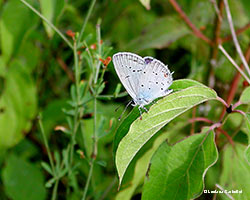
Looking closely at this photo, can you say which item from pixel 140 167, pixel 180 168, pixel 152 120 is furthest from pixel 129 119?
pixel 140 167

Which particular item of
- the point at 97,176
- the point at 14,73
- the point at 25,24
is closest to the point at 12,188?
the point at 97,176

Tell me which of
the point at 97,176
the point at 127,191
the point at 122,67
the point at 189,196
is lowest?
the point at 97,176

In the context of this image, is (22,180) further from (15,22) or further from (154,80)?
(154,80)

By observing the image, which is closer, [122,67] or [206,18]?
[122,67]

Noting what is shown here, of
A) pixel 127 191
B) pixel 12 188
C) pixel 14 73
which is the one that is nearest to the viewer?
pixel 127 191

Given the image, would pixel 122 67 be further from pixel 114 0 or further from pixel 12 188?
pixel 114 0

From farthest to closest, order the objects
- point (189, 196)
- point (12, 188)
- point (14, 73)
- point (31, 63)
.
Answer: point (31, 63)
point (14, 73)
point (12, 188)
point (189, 196)

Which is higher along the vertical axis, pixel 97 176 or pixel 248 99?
pixel 248 99
